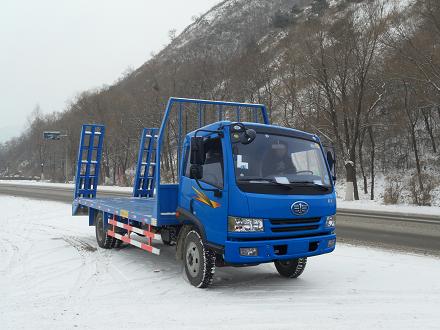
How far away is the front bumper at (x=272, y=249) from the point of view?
18.7ft

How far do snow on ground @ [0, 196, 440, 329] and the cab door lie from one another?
3.12 feet

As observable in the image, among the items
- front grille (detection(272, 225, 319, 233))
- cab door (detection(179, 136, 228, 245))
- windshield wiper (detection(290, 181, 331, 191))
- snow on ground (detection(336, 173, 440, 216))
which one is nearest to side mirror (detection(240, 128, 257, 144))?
cab door (detection(179, 136, 228, 245))

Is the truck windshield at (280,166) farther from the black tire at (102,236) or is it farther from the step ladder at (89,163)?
the step ladder at (89,163)

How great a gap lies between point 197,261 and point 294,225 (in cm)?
154

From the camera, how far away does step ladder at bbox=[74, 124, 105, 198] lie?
11328 mm

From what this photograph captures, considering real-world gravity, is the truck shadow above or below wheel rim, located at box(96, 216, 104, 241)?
below

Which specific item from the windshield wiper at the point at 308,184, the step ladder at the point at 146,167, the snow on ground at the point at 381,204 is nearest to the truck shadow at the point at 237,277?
the windshield wiper at the point at 308,184

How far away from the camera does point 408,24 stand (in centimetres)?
2405

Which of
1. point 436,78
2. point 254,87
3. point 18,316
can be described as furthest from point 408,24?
point 18,316

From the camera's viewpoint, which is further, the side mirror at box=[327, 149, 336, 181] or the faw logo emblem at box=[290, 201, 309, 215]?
the side mirror at box=[327, 149, 336, 181]

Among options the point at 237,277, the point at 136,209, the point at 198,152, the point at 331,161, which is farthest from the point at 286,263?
the point at 136,209

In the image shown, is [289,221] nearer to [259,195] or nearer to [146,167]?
[259,195]

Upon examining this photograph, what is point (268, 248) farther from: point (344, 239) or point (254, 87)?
point (254, 87)

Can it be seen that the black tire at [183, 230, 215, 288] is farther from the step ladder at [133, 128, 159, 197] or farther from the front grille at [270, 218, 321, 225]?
the step ladder at [133, 128, 159, 197]
